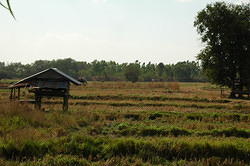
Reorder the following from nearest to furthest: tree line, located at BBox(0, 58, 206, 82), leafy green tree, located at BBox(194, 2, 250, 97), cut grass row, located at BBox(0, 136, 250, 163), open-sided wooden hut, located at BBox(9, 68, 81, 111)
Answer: cut grass row, located at BBox(0, 136, 250, 163)
open-sided wooden hut, located at BBox(9, 68, 81, 111)
leafy green tree, located at BBox(194, 2, 250, 97)
tree line, located at BBox(0, 58, 206, 82)

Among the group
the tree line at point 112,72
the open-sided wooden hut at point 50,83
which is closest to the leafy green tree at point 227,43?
the open-sided wooden hut at point 50,83

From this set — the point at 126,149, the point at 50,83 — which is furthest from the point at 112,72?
the point at 126,149

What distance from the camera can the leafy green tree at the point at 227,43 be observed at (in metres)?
31.2

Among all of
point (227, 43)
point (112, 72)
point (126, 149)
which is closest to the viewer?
point (126, 149)

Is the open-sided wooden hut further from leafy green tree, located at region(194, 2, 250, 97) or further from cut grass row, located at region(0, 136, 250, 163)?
leafy green tree, located at region(194, 2, 250, 97)

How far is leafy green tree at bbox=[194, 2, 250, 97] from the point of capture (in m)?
31.2

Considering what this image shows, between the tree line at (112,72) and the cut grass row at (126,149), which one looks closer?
the cut grass row at (126,149)

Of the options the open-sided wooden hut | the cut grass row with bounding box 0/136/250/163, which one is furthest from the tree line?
the cut grass row with bounding box 0/136/250/163

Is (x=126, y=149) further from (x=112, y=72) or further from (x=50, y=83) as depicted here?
(x=112, y=72)

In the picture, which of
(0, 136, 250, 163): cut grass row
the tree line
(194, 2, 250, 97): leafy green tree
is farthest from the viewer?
the tree line

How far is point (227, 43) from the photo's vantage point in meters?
31.4

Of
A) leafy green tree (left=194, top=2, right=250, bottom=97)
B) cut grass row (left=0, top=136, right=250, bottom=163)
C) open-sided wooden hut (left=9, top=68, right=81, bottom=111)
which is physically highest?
leafy green tree (left=194, top=2, right=250, bottom=97)

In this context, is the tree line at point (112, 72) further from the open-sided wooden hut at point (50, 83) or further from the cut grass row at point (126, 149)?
the cut grass row at point (126, 149)

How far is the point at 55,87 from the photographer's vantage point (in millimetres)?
16344
